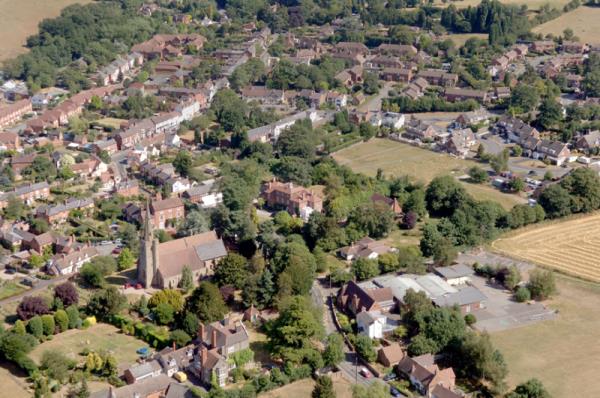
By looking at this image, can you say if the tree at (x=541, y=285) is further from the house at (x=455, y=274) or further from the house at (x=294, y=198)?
the house at (x=294, y=198)

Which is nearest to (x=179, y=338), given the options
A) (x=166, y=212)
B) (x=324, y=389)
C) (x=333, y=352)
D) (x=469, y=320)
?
(x=333, y=352)

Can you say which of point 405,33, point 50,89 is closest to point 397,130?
point 405,33

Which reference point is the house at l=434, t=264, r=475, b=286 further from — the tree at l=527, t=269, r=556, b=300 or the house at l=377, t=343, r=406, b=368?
the house at l=377, t=343, r=406, b=368

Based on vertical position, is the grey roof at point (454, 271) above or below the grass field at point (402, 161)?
above

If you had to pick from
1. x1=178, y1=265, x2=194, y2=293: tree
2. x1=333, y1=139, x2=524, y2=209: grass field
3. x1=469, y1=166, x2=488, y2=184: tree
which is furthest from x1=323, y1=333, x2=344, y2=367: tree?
x1=469, y1=166, x2=488, y2=184: tree

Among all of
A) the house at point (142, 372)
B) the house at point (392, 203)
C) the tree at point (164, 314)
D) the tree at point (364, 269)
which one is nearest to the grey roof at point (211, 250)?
the tree at point (164, 314)

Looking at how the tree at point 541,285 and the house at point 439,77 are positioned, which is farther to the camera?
the house at point 439,77

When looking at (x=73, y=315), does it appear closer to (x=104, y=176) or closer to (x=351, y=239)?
(x=351, y=239)
